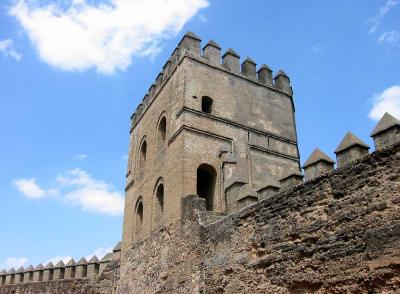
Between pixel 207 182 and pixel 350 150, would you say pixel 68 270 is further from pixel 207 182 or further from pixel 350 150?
pixel 350 150

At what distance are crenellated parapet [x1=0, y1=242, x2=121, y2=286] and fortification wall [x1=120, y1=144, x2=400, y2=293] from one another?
7756 mm

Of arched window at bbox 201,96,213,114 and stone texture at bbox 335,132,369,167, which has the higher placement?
arched window at bbox 201,96,213,114

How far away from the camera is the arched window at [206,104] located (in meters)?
13.7

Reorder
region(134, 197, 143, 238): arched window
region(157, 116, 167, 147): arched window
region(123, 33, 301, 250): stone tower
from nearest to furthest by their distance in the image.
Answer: region(123, 33, 301, 250): stone tower, region(157, 116, 167, 147): arched window, region(134, 197, 143, 238): arched window

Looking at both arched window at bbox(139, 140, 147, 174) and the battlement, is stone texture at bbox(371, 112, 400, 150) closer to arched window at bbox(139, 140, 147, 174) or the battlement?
the battlement

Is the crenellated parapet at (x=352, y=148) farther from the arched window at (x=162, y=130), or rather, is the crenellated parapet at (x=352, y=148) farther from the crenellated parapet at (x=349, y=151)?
the arched window at (x=162, y=130)

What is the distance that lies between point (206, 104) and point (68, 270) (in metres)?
9.64

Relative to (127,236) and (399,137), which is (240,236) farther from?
(127,236)

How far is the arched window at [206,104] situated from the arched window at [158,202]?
278 cm

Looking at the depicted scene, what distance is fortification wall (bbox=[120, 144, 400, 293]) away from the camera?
589 centimetres

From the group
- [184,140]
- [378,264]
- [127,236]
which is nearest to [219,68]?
[184,140]

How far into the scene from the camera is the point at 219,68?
563 inches

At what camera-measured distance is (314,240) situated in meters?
6.89

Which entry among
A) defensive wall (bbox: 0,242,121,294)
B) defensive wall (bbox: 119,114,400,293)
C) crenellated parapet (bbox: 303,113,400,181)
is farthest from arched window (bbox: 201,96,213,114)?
defensive wall (bbox: 0,242,121,294)
